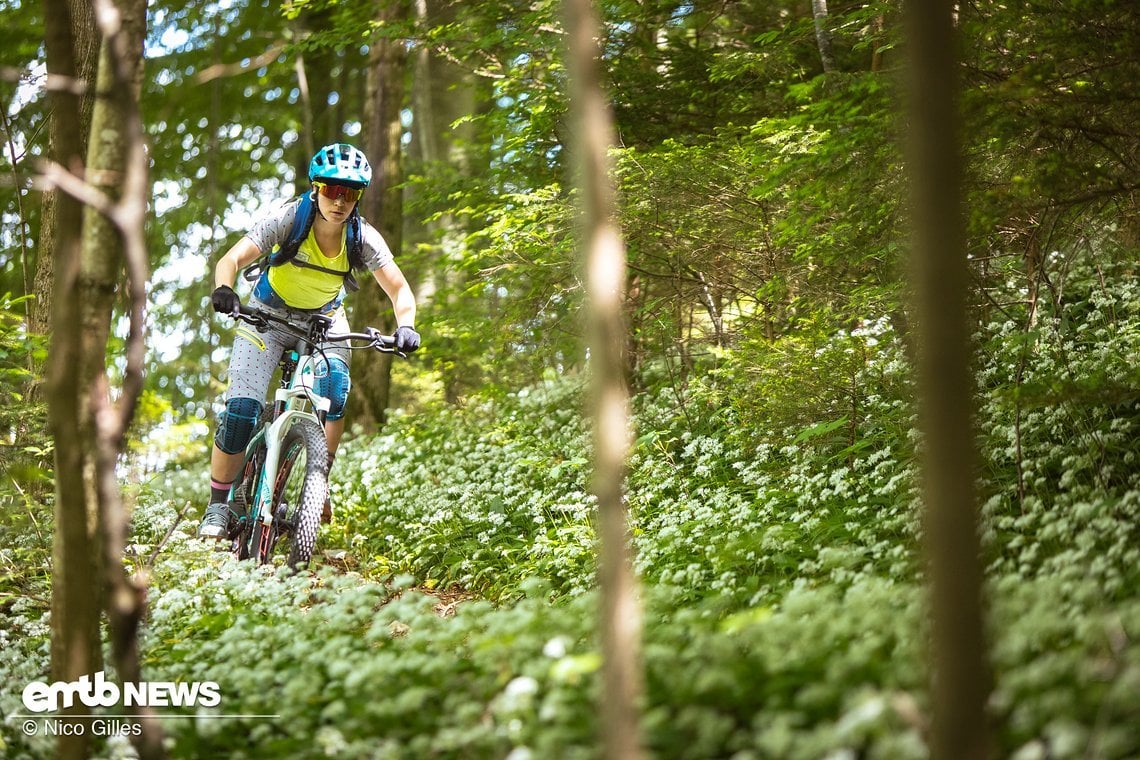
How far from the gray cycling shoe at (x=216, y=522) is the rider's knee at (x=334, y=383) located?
0.94 meters

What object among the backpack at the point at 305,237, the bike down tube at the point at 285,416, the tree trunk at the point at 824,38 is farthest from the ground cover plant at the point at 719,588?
the tree trunk at the point at 824,38

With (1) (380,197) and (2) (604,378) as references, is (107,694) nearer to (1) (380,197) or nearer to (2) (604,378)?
(2) (604,378)

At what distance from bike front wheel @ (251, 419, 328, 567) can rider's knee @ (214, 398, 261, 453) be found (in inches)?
18.0

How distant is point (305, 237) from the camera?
5.96m

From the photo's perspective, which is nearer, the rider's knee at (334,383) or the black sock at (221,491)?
the rider's knee at (334,383)

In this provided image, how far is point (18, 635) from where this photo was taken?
496cm

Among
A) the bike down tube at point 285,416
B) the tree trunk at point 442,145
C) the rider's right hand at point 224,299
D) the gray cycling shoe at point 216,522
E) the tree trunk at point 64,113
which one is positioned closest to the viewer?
the tree trunk at point 64,113

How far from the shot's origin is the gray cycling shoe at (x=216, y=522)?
19.6 feet

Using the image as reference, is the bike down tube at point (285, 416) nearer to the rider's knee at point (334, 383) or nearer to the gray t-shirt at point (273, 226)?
the rider's knee at point (334, 383)

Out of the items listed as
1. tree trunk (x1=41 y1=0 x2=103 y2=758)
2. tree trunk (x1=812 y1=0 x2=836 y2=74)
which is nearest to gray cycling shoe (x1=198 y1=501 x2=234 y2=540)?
tree trunk (x1=41 y1=0 x2=103 y2=758)

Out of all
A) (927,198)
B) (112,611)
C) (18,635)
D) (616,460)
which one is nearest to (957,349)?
(927,198)

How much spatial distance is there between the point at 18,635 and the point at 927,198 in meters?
5.07

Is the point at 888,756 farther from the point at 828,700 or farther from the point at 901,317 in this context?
the point at 901,317

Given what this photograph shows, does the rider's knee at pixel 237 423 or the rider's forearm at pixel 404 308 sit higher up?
the rider's forearm at pixel 404 308
